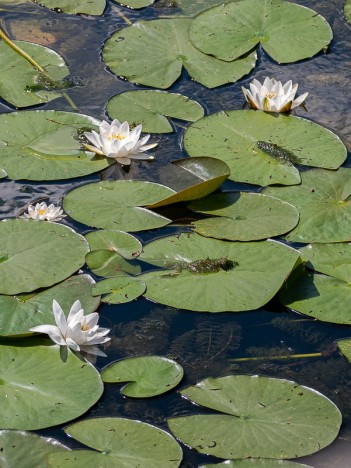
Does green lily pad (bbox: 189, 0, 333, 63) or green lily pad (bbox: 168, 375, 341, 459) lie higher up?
green lily pad (bbox: 189, 0, 333, 63)

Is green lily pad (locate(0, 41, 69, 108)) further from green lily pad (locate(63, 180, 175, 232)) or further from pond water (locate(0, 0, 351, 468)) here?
green lily pad (locate(63, 180, 175, 232))

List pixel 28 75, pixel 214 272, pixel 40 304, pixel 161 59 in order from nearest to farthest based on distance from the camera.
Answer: pixel 40 304 < pixel 214 272 < pixel 28 75 < pixel 161 59

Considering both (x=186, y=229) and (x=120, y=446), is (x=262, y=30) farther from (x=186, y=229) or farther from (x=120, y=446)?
(x=120, y=446)

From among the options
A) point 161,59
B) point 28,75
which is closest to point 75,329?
point 28,75

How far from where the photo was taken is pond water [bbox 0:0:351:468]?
279cm

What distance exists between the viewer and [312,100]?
4410 mm

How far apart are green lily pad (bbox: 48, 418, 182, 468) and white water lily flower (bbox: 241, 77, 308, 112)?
2134 millimetres

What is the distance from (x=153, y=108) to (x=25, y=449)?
2250 mm

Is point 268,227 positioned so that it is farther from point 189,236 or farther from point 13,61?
point 13,61

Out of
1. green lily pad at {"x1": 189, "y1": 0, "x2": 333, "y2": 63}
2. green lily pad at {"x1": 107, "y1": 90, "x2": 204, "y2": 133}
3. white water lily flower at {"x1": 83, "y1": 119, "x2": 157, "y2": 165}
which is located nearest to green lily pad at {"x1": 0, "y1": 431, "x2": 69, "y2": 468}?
white water lily flower at {"x1": 83, "y1": 119, "x2": 157, "y2": 165}

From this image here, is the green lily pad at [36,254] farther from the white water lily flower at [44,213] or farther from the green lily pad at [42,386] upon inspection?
the green lily pad at [42,386]

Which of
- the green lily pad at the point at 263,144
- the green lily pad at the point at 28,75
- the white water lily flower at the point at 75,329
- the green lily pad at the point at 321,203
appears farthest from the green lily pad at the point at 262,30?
the white water lily flower at the point at 75,329

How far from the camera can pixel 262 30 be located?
4.87 m

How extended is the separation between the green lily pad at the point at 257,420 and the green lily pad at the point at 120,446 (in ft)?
0.28
